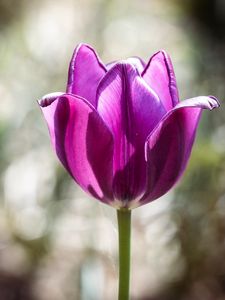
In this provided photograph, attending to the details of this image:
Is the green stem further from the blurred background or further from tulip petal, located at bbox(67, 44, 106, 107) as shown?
the blurred background

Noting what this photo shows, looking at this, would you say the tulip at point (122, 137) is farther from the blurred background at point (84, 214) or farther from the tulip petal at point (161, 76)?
the blurred background at point (84, 214)

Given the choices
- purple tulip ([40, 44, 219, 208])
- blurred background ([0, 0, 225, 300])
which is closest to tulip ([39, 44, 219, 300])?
purple tulip ([40, 44, 219, 208])

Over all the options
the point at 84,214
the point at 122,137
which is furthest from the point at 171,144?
the point at 84,214

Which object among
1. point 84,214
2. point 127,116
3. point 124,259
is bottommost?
point 84,214

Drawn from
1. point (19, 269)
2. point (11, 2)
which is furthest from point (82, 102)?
point (11, 2)

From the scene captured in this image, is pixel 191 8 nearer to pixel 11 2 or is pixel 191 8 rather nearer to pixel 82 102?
pixel 11 2

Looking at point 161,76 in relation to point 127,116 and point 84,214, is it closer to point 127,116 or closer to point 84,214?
point 127,116

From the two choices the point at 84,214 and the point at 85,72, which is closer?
the point at 85,72
